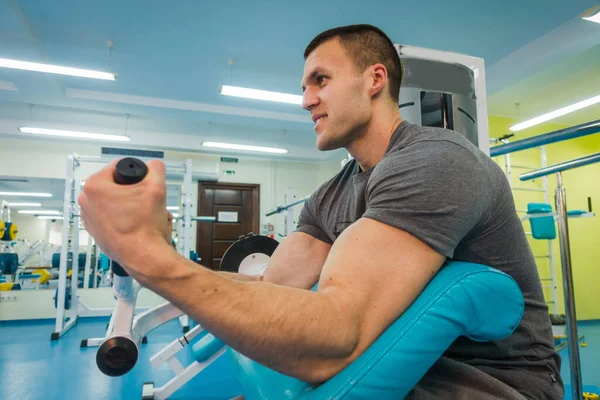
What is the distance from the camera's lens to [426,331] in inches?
21.3

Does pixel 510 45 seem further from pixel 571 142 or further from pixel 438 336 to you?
pixel 438 336

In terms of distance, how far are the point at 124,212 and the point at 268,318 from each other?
234 mm

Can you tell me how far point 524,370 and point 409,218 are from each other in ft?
1.33

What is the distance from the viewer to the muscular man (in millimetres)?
478

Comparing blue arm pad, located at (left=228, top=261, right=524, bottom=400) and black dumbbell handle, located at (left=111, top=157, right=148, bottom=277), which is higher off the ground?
black dumbbell handle, located at (left=111, top=157, right=148, bottom=277)

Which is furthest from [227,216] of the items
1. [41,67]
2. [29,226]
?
[41,67]

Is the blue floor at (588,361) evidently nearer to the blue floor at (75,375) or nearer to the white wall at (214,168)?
the blue floor at (75,375)

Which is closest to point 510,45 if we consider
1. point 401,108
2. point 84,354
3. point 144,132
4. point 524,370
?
point 401,108

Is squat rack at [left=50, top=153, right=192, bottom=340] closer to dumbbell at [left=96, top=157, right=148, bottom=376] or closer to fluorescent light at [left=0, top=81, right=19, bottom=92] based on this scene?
fluorescent light at [left=0, top=81, right=19, bottom=92]

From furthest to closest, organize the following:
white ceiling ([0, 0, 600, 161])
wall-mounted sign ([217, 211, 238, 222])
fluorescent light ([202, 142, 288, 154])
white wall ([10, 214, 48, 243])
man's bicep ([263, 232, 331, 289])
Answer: wall-mounted sign ([217, 211, 238, 222])
fluorescent light ([202, 142, 288, 154])
white wall ([10, 214, 48, 243])
white ceiling ([0, 0, 600, 161])
man's bicep ([263, 232, 331, 289])

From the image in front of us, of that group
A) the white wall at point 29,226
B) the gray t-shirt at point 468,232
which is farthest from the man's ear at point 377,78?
the white wall at point 29,226

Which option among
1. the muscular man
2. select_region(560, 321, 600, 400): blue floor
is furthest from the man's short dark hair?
select_region(560, 321, 600, 400): blue floor

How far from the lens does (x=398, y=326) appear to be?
0.55 m

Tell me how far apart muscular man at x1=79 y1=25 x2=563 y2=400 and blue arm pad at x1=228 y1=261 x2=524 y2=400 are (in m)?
0.02
